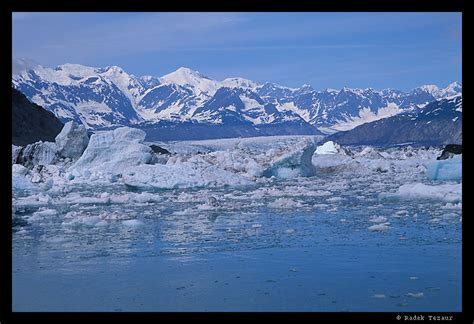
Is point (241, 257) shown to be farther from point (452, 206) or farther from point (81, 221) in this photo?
point (452, 206)

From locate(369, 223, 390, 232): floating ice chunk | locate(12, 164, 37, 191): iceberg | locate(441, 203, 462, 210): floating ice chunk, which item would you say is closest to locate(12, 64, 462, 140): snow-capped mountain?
locate(12, 164, 37, 191): iceberg

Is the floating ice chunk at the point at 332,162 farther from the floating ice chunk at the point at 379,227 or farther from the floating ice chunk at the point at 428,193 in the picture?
the floating ice chunk at the point at 379,227

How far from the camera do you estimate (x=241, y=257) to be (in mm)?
6039

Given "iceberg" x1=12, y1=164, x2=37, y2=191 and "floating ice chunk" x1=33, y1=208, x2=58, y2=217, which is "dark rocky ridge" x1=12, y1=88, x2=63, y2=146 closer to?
"iceberg" x1=12, y1=164, x2=37, y2=191

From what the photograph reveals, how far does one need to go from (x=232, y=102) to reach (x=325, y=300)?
2941cm

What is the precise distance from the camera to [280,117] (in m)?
29.9

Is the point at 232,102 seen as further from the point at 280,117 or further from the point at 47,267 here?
the point at 47,267

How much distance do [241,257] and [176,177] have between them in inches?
292

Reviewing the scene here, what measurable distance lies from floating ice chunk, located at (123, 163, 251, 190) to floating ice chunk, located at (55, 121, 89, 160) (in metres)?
6.91

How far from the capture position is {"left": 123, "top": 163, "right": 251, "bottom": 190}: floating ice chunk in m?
13.1

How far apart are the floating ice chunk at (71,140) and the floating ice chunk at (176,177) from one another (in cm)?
691

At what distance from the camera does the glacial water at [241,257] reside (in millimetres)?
4844

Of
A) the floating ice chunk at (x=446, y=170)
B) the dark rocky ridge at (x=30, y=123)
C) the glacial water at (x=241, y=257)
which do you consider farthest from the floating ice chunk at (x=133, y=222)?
the dark rocky ridge at (x=30, y=123)
